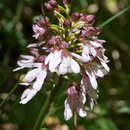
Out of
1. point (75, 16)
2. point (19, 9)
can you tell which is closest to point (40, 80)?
point (75, 16)

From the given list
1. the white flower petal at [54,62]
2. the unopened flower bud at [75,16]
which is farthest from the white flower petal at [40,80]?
the unopened flower bud at [75,16]

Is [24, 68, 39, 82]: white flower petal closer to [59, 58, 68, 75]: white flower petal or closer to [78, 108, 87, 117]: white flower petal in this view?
[59, 58, 68, 75]: white flower petal

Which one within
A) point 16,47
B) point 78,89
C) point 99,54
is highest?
point 16,47

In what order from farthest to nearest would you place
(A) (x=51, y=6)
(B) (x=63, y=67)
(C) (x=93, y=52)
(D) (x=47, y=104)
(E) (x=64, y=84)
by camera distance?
(E) (x=64, y=84), (D) (x=47, y=104), (A) (x=51, y=6), (C) (x=93, y=52), (B) (x=63, y=67)

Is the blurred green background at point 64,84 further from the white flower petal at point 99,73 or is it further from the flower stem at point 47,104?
the white flower petal at point 99,73

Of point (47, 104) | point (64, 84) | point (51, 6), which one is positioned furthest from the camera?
point (64, 84)

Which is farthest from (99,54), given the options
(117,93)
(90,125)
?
(117,93)

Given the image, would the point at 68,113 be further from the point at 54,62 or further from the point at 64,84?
the point at 64,84

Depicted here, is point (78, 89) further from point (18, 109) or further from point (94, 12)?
point (94, 12)
